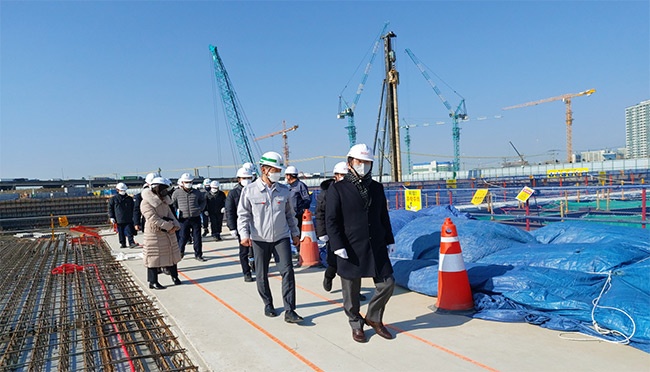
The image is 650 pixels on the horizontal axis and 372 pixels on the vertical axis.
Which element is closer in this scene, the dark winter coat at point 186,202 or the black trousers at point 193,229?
the dark winter coat at point 186,202

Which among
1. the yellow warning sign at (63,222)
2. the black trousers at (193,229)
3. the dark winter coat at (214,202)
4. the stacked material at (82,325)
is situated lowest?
the stacked material at (82,325)

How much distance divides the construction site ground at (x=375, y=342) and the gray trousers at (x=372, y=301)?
0.18 m

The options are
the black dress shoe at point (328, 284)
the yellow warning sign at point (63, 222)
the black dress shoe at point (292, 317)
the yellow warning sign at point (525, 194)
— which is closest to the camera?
the black dress shoe at point (292, 317)

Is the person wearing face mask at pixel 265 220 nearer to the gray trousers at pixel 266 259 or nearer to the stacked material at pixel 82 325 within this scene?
the gray trousers at pixel 266 259

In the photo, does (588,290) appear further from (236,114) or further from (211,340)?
(236,114)

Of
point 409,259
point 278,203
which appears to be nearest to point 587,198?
point 409,259

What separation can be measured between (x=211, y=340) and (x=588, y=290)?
368cm

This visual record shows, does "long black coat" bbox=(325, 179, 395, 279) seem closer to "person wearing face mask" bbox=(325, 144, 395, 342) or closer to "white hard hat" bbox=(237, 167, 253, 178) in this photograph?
"person wearing face mask" bbox=(325, 144, 395, 342)

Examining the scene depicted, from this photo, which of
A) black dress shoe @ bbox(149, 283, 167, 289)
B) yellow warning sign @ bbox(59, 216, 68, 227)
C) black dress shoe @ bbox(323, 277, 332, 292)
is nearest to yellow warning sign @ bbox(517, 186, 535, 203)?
black dress shoe @ bbox(323, 277, 332, 292)

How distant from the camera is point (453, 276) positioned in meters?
4.31

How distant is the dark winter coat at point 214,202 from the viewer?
10.7 metres

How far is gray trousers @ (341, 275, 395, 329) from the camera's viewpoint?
374cm

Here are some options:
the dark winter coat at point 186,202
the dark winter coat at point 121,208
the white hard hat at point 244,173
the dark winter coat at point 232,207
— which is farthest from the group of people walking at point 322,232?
the dark winter coat at point 121,208

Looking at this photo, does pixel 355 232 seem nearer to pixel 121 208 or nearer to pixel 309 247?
pixel 309 247
